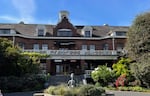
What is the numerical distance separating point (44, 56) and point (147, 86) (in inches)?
734

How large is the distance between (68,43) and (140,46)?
812 inches

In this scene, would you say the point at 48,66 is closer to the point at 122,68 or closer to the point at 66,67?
the point at 66,67

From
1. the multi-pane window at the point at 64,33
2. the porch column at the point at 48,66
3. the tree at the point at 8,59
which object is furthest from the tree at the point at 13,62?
the multi-pane window at the point at 64,33

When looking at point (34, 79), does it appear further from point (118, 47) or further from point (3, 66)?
point (118, 47)

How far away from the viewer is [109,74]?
39.5 meters

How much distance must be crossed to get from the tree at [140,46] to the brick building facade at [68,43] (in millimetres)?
14250

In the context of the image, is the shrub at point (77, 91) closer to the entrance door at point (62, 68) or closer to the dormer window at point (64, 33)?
the entrance door at point (62, 68)

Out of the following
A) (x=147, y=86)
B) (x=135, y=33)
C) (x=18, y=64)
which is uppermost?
(x=135, y=33)

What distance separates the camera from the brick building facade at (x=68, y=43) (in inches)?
2147

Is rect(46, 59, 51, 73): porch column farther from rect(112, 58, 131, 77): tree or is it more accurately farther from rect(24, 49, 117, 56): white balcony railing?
rect(112, 58, 131, 77): tree

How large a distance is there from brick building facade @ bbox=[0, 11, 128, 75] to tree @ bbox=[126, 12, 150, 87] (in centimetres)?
1425

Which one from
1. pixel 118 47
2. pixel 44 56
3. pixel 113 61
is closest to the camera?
pixel 44 56

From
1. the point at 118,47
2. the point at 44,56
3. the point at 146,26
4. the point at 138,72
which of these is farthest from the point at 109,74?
the point at 118,47

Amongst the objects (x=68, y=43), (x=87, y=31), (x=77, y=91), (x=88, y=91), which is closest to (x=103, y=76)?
(x=88, y=91)
